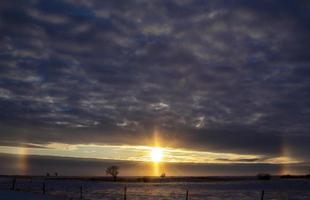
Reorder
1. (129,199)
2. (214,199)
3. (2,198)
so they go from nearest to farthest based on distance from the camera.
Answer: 1. (2,198)
2. (129,199)
3. (214,199)

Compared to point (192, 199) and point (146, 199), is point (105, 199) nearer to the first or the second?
point (146, 199)

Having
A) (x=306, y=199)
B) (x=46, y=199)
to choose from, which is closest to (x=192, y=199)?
(x=306, y=199)

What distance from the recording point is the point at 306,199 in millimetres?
66938

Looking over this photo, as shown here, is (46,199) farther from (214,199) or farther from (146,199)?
(214,199)

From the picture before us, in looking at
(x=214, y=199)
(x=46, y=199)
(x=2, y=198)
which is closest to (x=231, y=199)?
(x=214, y=199)

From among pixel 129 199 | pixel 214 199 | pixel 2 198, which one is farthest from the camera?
pixel 214 199

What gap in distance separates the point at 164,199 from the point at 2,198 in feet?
83.3

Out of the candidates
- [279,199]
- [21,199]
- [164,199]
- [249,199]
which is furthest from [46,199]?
[279,199]

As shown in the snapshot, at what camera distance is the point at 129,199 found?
61156mm

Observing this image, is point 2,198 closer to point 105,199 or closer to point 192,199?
point 105,199

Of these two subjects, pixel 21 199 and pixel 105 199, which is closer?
pixel 21 199

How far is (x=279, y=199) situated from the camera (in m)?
66.8

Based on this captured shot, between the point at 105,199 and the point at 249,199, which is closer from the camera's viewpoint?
the point at 105,199

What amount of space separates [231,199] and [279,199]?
310 inches
